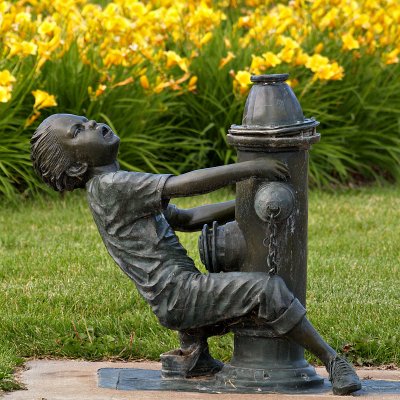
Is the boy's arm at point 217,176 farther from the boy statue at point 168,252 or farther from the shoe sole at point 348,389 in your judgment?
the shoe sole at point 348,389

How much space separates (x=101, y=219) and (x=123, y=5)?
16.0ft

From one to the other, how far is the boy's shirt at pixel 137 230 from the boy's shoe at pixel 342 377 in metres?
0.65

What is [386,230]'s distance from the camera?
691cm

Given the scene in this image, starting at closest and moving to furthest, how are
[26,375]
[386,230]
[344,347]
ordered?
[26,375], [344,347], [386,230]

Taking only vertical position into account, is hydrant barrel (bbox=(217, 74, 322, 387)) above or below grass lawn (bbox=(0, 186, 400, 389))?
above

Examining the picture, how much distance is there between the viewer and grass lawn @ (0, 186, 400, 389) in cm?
463

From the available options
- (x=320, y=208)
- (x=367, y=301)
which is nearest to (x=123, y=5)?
(x=320, y=208)

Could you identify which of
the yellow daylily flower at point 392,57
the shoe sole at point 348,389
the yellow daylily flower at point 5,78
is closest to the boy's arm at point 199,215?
the shoe sole at point 348,389

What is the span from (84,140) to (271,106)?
2.36 feet

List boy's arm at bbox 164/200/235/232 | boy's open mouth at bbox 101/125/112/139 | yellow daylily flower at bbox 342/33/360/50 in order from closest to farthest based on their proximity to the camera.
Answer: boy's open mouth at bbox 101/125/112/139
boy's arm at bbox 164/200/235/232
yellow daylily flower at bbox 342/33/360/50

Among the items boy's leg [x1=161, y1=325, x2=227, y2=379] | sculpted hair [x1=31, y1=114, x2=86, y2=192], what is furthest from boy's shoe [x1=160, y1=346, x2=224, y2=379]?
sculpted hair [x1=31, y1=114, x2=86, y2=192]

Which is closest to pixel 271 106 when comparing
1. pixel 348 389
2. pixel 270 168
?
pixel 270 168

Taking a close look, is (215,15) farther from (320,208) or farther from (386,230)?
(386,230)

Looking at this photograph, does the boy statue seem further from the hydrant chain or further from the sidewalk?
the sidewalk
